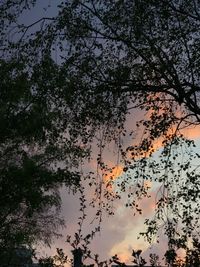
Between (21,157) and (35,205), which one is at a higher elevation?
(21,157)

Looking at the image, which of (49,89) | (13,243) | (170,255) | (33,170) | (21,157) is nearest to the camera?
(170,255)

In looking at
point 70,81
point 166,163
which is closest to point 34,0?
point 70,81

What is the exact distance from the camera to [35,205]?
27984 millimetres

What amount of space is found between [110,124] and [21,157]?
15.9 metres

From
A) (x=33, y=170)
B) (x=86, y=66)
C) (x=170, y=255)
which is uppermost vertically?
(x=33, y=170)

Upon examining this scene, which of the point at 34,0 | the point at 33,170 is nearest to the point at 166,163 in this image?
the point at 34,0

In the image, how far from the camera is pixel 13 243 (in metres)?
29.5

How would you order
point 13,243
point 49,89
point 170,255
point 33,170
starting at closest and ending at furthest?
point 170,255, point 49,89, point 33,170, point 13,243

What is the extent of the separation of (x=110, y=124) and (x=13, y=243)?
49.0 feet

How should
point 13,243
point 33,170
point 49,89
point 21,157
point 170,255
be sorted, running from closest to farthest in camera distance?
point 170,255 < point 49,89 < point 33,170 < point 13,243 < point 21,157

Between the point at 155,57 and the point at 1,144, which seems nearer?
the point at 155,57

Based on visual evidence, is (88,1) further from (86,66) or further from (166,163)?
(166,163)

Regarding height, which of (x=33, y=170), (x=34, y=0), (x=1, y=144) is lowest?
(x=34, y=0)

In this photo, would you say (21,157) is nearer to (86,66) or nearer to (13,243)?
(13,243)
